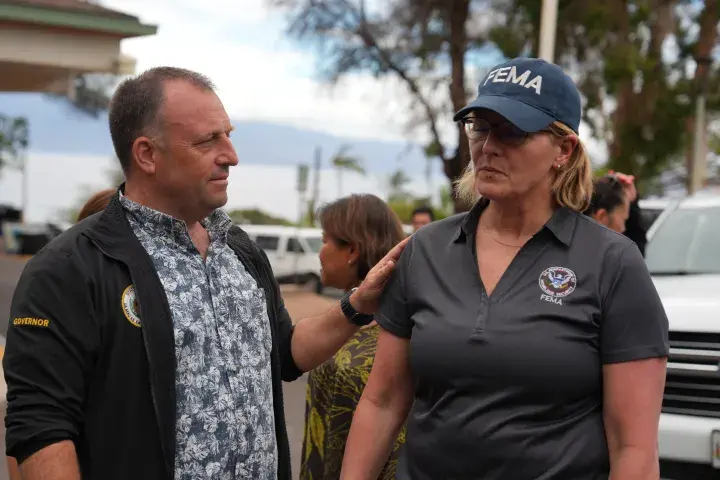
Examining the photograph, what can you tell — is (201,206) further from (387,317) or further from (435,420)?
(435,420)

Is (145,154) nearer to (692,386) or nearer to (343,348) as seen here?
(343,348)

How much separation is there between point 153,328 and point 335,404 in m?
1.26

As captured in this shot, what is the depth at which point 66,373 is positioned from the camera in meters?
2.24

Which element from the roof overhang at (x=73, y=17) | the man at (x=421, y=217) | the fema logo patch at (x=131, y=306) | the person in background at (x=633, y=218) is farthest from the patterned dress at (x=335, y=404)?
the roof overhang at (x=73, y=17)

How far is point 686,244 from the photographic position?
6574mm

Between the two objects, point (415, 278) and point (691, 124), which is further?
point (691, 124)

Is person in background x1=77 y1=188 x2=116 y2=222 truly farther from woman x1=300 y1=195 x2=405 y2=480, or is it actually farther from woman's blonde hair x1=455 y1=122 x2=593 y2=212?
woman's blonde hair x1=455 y1=122 x2=593 y2=212

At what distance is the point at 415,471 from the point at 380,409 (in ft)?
0.78

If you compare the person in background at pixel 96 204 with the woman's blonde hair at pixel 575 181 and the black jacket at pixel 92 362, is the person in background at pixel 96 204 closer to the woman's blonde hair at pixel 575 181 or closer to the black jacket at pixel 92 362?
the black jacket at pixel 92 362

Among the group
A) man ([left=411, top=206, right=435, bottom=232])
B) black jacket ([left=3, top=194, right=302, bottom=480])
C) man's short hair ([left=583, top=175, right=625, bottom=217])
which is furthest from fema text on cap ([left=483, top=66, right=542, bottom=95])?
man ([left=411, top=206, right=435, bottom=232])

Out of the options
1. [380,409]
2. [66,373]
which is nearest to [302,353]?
[380,409]

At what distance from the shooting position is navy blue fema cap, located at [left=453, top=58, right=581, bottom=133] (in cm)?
230

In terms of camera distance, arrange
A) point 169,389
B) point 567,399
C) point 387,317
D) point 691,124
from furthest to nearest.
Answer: point 691,124 < point 387,317 < point 169,389 < point 567,399

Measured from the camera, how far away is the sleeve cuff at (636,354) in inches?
84.1
